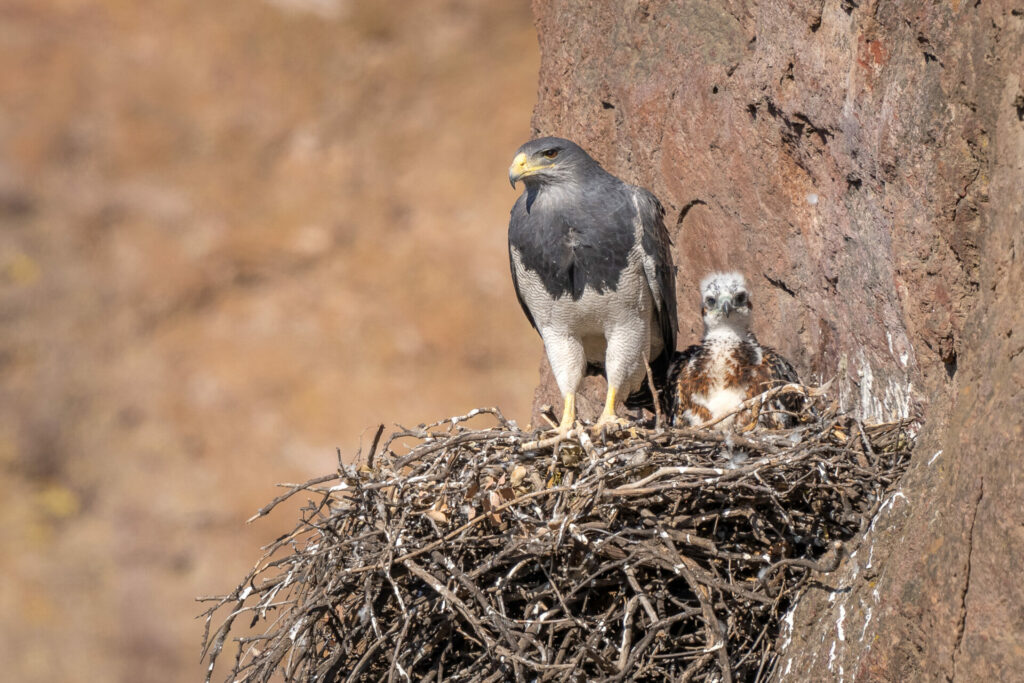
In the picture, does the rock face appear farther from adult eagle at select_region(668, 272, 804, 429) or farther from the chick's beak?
the chick's beak

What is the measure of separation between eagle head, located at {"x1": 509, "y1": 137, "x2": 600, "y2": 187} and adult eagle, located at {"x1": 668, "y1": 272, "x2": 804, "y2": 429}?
0.68 metres

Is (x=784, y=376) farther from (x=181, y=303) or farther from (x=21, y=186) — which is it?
(x=21, y=186)

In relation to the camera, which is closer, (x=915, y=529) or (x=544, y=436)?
(x=915, y=529)

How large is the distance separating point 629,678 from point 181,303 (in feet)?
25.0

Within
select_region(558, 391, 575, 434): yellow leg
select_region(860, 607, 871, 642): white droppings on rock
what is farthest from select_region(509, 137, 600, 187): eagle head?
select_region(860, 607, 871, 642): white droppings on rock

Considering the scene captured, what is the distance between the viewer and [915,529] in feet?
9.32

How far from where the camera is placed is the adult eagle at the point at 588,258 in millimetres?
4262

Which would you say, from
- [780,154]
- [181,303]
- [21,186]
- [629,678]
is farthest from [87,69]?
[629,678]

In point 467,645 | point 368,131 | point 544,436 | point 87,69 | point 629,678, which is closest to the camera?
point 629,678

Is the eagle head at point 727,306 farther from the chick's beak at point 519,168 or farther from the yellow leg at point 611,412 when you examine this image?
the chick's beak at point 519,168

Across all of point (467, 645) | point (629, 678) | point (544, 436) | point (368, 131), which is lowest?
point (629, 678)

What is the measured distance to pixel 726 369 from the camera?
13.4 ft

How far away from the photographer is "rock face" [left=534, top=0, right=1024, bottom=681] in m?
2.57

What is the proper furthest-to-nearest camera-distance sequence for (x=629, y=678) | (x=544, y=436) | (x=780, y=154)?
(x=780, y=154) < (x=544, y=436) < (x=629, y=678)
